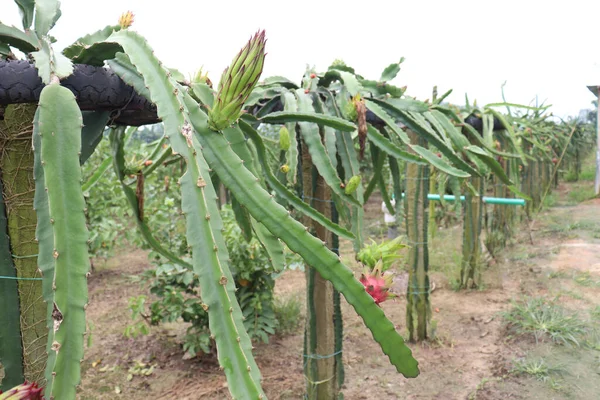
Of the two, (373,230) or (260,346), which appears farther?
(373,230)

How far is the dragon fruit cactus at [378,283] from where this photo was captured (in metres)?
0.76

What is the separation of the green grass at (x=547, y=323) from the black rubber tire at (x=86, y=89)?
6.55ft

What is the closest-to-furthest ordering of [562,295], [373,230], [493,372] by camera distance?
[493,372]
[562,295]
[373,230]

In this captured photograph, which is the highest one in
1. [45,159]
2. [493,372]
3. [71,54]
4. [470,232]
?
[71,54]

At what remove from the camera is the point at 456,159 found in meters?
1.09

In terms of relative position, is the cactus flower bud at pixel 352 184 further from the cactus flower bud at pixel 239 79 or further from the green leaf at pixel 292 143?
the cactus flower bud at pixel 239 79

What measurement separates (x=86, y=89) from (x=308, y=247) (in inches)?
12.6

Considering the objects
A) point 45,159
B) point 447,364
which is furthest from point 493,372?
point 45,159

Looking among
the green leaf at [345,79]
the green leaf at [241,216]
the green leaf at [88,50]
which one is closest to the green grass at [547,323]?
the green leaf at [345,79]

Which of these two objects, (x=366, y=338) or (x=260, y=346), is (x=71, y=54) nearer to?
(x=260, y=346)

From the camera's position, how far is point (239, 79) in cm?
48

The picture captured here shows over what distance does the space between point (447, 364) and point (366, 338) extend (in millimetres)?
395

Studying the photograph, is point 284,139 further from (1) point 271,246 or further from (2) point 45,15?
(2) point 45,15

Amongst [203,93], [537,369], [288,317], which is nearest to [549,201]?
[537,369]
